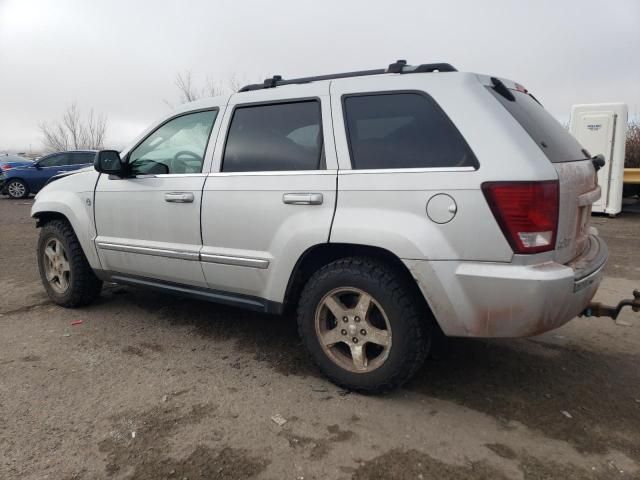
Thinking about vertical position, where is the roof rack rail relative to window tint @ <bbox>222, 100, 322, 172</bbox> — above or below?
above

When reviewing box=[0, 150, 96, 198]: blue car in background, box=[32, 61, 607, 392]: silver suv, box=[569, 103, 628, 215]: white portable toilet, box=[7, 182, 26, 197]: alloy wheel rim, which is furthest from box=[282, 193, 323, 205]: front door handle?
box=[7, 182, 26, 197]: alloy wheel rim

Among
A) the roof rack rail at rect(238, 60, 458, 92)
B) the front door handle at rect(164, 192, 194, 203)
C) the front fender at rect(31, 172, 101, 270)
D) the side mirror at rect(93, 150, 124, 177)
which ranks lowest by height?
the front fender at rect(31, 172, 101, 270)

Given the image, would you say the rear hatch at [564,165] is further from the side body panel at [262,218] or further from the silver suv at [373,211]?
the side body panel at [262,218]

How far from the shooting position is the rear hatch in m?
2.59

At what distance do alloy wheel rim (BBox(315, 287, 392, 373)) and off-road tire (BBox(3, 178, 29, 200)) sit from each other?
1757 centimetres

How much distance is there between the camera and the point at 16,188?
17203 millimetres

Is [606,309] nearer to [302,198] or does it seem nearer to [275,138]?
[302,198]

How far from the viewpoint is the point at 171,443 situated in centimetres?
253

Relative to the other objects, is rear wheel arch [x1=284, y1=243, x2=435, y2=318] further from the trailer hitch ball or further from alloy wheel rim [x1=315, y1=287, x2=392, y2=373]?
the trailer hitch ball

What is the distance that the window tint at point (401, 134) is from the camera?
2658 mm

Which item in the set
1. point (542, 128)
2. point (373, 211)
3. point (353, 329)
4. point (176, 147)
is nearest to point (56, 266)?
point (176, 147)

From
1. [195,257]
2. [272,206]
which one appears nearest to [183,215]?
[195,257]

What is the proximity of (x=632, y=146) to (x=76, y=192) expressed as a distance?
1524 centimetres

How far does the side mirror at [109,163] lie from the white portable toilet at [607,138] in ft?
32.7
